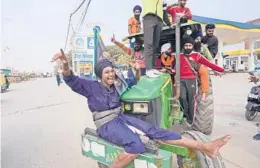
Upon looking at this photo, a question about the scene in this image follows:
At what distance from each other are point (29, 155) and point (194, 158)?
2.66 meters

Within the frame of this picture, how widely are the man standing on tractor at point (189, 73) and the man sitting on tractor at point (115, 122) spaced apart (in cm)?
105

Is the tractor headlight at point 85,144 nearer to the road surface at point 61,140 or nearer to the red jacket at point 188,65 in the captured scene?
the road surface at point 61,140

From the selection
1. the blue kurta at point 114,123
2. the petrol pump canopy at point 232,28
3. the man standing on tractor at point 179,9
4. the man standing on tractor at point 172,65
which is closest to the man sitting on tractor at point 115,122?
the blue kurta at point 114,123

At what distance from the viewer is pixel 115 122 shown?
2473mm

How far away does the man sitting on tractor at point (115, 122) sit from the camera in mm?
2223

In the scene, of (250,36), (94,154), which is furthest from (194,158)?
(250,36)

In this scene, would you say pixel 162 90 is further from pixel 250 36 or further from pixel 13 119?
pixel 250 36

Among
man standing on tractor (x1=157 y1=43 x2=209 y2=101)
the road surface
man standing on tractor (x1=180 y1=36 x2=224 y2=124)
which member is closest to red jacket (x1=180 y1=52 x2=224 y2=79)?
man standing on tractor (x1=180 y1=36 x2=224 y2=124)

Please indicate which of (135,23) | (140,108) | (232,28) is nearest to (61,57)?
(140,108)

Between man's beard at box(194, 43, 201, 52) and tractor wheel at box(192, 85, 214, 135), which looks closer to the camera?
man's beard at box(194, 43, 201, 52)

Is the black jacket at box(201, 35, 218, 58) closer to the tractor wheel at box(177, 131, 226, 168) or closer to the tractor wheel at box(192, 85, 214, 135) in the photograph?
the tractor wheel at box(192, 85, 214, 135)

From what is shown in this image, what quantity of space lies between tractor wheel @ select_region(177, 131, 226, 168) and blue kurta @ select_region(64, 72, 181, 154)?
13.3 inches

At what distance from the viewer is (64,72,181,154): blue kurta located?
7.43ft

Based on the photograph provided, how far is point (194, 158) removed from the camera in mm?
2594
